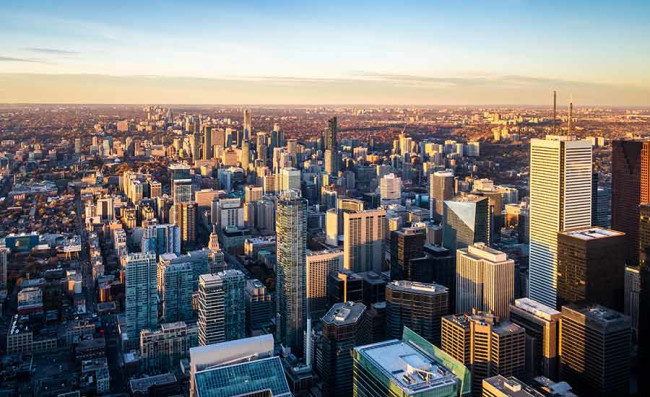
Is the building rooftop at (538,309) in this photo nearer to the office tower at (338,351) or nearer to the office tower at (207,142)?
the office tower at (338,351)

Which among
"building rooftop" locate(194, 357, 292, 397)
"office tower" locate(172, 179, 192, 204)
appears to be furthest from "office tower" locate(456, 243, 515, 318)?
"office tower" locate(172, 179, 192, 204)

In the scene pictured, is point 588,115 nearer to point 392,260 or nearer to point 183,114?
point 392,260

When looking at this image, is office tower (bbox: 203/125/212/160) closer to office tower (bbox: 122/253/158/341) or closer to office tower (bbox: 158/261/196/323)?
office tower (bbox: 158/261/196/323)

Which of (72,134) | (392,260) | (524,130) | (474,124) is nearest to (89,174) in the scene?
(72,134)

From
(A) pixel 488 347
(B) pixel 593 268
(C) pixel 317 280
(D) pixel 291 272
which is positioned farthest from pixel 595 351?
(D) pixel 291 272

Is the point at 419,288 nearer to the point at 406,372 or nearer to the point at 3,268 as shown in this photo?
the point at 406,372

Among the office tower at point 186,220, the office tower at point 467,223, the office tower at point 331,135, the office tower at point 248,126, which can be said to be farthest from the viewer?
the office tower at point 248,126

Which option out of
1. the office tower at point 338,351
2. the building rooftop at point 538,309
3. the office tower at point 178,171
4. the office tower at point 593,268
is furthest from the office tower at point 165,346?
the office tower at point 178,171
